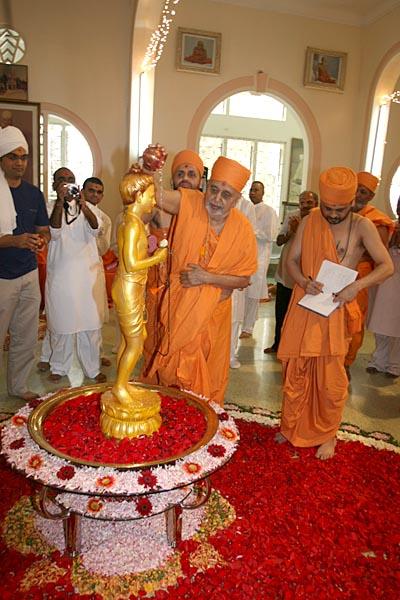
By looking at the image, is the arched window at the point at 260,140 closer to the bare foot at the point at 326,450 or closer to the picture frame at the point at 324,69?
the picture frame at the point at 324,69

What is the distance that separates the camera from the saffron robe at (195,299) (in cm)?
297

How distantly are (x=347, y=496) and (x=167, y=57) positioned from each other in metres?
7.54

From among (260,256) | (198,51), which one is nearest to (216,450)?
(260,256)

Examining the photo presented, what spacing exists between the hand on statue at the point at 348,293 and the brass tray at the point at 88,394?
110cm

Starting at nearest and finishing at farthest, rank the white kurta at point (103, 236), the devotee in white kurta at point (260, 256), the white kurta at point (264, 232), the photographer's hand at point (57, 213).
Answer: the photographer's hand at point (57, 213) → the white kurta at point (103, 236) → the devotee in white kurta at point (260, 256) → the white kurta at point (264, 232)

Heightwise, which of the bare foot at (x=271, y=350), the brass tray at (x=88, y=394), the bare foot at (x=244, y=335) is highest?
the brass tray at (x=88, y=394)

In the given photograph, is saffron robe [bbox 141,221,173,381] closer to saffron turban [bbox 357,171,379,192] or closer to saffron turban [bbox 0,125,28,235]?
saffron turban [bbox 0,125,28,235]

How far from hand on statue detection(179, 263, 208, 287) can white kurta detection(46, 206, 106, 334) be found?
60.5 inches

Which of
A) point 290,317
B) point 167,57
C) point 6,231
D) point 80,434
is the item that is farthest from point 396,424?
point 167,57

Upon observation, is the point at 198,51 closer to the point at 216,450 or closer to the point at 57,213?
the point at 57,213

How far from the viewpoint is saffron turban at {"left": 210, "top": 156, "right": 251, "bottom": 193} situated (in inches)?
109

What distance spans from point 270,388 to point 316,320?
60.1 inches

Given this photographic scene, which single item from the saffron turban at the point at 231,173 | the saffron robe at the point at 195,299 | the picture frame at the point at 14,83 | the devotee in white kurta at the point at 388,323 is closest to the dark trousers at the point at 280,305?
the devotee in white kurta at the point at 388,323

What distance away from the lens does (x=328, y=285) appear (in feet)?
10.2
